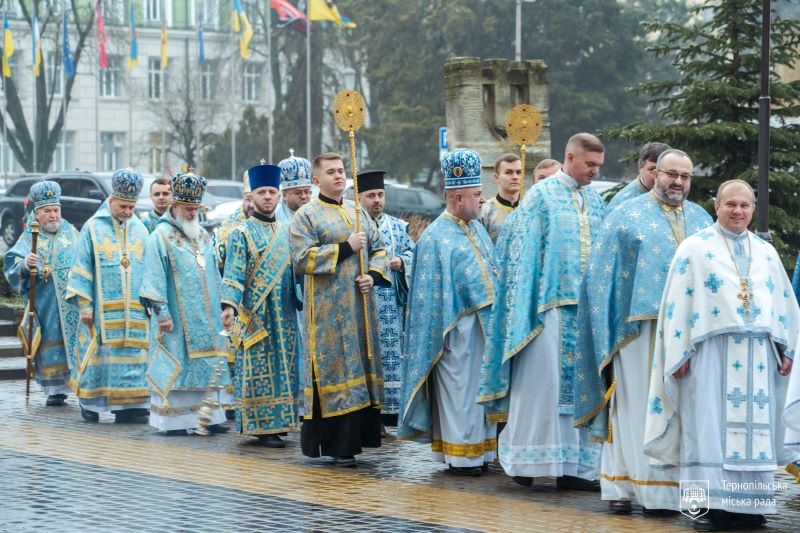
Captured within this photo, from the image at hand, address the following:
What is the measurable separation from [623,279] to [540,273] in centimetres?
90

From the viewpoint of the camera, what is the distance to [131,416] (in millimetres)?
13766

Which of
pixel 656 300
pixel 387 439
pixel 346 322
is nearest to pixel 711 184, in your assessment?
pixel 387 439

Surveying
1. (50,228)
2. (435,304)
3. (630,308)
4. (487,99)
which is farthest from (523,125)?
(487,99)

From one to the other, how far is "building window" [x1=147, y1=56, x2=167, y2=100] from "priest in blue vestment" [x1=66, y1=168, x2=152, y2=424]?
47.1 metres

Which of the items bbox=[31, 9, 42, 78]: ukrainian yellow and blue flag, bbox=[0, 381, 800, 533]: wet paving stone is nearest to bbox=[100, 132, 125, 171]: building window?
bbox=[31, 9, 42, 78]: ukrainian yellow and blue flag

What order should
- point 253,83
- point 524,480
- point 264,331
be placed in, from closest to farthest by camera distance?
point 524,480 < point 264,331 < point 253,83

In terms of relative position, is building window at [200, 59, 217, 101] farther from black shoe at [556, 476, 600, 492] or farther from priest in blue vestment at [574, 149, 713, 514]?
priest in blue vestment at [574, 149, 713, 514]

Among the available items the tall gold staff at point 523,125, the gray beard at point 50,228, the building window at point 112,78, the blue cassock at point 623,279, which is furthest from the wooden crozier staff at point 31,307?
the building window at point 112,78

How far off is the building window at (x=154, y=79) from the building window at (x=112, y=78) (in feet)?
3.89

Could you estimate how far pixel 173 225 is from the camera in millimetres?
12984

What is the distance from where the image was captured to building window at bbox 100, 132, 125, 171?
6581 centimetres

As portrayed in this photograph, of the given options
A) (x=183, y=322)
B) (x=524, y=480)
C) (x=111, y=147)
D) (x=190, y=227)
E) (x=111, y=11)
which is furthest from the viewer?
(x=111, y=147)

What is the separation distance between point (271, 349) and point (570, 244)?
2.93m

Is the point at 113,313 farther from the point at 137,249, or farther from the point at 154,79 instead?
the point at 154,79
